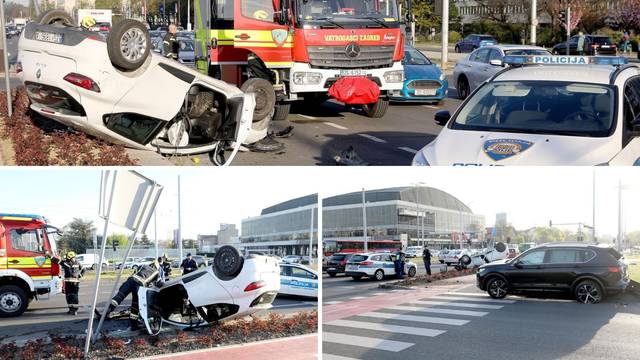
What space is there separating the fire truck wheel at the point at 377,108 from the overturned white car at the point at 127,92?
22.3ft

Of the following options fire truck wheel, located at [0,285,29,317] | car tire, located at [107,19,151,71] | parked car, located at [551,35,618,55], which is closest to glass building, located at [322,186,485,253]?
fire truck wheel, located at [0,285,29,317]

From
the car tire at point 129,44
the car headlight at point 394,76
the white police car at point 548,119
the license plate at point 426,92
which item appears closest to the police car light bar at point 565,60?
the white police car at point 548,119

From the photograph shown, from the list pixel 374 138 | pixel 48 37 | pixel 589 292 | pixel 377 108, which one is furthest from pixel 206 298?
pixel 377 108

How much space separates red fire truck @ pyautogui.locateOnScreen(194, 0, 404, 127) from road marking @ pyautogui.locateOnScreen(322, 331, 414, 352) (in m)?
13.0

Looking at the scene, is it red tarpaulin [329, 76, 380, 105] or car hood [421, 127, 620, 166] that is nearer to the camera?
car hood [421, 127, 620, 166]

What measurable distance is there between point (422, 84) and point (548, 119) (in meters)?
13.0

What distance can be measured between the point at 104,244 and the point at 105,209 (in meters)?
0.20

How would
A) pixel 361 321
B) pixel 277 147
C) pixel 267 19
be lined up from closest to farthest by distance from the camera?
pixel 361 321
pixel 277 147
pixel 267 19

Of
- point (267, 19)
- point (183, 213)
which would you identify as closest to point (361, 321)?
point (183, 213)

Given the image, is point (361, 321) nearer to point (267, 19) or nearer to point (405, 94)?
point (267, 19)

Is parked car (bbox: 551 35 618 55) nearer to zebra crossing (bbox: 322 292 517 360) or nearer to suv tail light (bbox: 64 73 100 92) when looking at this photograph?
suv tail light (bbox: 64 73 100 92)

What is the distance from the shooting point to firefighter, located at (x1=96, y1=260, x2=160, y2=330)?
15.4 ft

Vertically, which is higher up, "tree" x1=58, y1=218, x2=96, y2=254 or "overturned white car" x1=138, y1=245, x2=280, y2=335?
"tree" x1=58, y1=218, x2=96, y2=254

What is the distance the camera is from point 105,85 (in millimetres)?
10906
